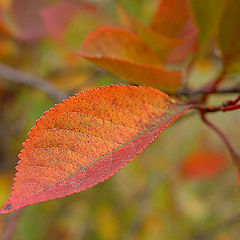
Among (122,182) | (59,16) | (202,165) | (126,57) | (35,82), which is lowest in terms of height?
(122,182)

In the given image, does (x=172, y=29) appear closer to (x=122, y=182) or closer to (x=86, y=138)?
(x=86, y=138)

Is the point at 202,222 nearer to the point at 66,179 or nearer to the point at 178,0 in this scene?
the point at 178,0

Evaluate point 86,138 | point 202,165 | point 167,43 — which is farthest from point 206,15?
point 202,165

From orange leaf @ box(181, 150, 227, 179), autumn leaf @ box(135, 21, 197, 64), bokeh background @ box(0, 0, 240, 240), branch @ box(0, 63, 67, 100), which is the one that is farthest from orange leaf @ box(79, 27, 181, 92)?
orange leaf @ box(181, 150, 227, 179)

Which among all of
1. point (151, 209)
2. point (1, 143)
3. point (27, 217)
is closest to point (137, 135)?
point (27, 217)

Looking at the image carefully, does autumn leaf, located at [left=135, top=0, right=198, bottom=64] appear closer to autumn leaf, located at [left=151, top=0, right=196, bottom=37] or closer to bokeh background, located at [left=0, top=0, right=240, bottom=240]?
autumn leaf, located at [left=151, top=0, right=196, bottom=37]

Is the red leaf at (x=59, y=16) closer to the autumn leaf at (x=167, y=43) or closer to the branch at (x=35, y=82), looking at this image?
the branch at (x=35, y=82)

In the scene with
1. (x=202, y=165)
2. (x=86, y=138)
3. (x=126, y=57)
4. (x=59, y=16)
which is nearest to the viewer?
(x=86, y=138)

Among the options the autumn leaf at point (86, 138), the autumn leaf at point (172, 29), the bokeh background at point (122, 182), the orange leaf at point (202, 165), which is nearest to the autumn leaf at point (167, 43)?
the autumn leaf at point (172, 29)
